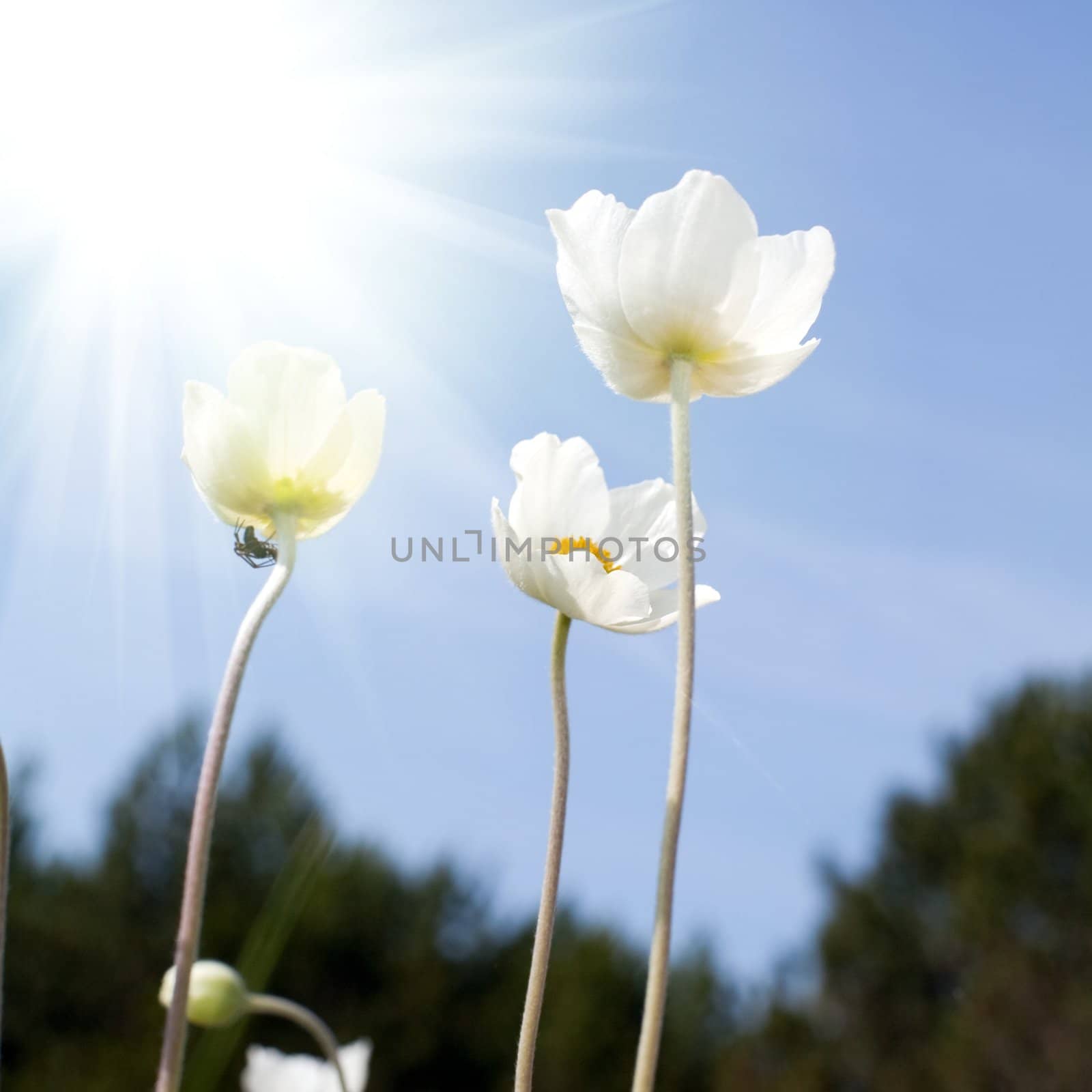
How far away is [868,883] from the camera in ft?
39.1

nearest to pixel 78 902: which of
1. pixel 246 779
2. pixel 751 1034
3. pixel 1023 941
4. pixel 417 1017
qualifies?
pixel 246 779

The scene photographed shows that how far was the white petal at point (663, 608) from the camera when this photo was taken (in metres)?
0.44

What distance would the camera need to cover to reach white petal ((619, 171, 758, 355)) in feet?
1.41

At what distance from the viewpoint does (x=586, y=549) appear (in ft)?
1.54

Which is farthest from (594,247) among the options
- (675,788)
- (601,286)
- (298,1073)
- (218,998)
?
(298,1073)

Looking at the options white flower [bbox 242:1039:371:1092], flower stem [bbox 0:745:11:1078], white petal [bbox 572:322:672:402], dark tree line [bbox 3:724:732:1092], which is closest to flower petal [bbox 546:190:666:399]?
white petal [bbox 572:322:672:402]

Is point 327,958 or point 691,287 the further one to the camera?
point 327,958

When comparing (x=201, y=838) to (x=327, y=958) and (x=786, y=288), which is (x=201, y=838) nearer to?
(x=786, y=288)

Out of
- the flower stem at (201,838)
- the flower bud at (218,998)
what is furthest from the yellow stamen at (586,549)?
the flower bud at (218,998)

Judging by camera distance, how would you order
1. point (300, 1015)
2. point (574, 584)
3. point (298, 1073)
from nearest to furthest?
1. point (574, 584)
2. point (300, 1015)
3. point (298, 1073)

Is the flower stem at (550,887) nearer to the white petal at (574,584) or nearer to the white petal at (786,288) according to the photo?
the white petal at (574,584)

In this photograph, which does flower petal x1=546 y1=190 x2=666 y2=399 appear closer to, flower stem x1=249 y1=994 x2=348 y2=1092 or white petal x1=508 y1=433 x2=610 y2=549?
white petal x1=508 y1=433 x2=610 y2=549

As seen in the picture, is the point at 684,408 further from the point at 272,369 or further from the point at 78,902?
the point at 78,902

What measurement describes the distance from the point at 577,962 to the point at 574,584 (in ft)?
37.1
